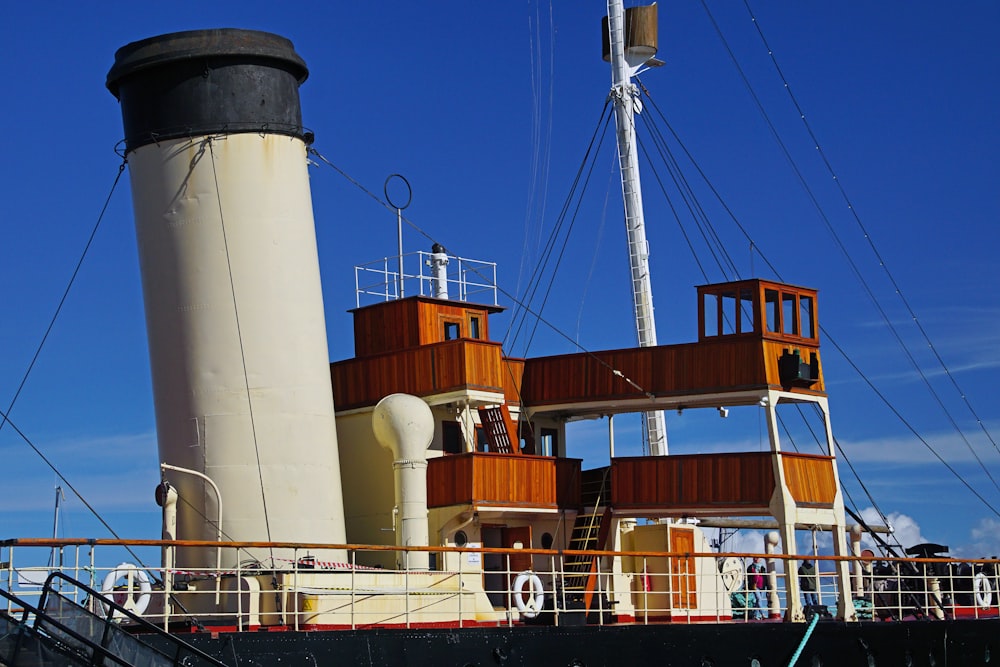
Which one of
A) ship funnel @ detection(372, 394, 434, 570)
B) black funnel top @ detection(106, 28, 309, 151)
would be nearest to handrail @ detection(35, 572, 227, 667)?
ship funnel @ detection(372, 394, 434, 570)

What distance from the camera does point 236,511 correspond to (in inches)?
1071

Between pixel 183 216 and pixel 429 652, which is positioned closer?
pixel 429 652

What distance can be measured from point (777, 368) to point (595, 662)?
10.2 metres

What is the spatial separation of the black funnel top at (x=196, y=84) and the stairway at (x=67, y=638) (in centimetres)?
1156

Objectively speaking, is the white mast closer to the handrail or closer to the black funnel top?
the black funnel top

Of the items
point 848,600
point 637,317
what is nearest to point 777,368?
point 848,600

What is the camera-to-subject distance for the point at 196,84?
28641mm

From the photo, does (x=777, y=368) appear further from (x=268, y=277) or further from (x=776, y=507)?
(x=268, y=277)

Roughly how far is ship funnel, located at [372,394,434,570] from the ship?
53 millimetres

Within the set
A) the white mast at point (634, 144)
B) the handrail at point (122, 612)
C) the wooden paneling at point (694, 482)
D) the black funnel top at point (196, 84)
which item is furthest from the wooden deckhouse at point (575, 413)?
the handrail at point (122, 612)

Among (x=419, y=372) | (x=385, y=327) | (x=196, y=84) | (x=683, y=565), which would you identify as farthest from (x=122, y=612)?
(x=683, y=565)

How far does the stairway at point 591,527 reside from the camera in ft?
111

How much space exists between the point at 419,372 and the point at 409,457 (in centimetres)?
493

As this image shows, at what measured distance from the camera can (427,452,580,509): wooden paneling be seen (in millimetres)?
32438
